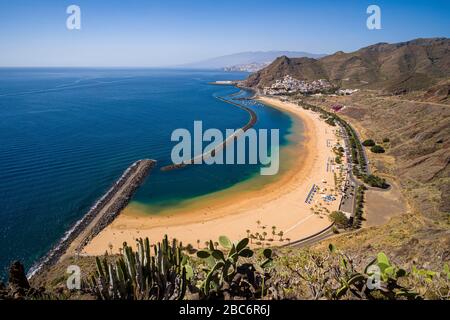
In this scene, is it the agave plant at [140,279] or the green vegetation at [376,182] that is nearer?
the agave plant at [140,279]

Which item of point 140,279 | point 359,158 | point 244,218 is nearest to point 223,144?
point 359,158

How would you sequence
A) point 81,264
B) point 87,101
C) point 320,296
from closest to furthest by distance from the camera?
1. point 320,296
2. point 81,264
3. point 87,101

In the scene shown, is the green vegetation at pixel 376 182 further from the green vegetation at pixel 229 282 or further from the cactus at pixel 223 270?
the cactus at pixel 223 270

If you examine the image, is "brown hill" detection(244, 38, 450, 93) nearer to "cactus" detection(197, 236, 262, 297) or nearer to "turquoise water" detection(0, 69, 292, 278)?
"turquoise water" detection(0, 69, 292, 278)

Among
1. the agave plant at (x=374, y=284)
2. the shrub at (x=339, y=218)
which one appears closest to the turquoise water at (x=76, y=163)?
the shrub at (x=339, y=218)

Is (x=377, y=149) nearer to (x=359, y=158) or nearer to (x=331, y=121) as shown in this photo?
(x=359, y=158)
